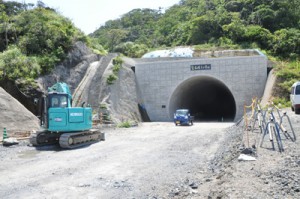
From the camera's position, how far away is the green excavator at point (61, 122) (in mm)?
13711

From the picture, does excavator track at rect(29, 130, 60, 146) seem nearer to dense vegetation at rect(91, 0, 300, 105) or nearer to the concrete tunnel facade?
the concrete tunnel facade

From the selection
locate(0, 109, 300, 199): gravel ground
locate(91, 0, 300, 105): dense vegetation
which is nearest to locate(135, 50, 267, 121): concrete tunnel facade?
locate(91, 0, 300, 105): dense vegetation

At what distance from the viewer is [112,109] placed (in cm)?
→ 2489

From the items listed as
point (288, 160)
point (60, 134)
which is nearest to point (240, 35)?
point (60, 134)

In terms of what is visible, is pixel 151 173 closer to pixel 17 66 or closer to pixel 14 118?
pixel 14 118

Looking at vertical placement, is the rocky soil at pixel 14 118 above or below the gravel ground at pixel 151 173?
above

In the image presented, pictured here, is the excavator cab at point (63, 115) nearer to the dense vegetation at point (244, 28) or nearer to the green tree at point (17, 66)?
the green tree at point (17, 66)

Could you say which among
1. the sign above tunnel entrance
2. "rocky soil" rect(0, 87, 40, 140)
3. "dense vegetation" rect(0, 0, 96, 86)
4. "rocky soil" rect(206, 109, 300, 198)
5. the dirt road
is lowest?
the dirt road

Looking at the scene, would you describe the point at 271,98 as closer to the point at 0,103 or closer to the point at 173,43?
the point at 0,103

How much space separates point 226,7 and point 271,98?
25.5 metres

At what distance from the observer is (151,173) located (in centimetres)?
870

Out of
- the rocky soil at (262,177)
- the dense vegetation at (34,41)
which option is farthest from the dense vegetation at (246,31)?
the rocky soil at (262,177)

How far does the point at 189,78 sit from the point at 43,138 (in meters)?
16.8

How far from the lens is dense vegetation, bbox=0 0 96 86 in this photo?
2450 cm
